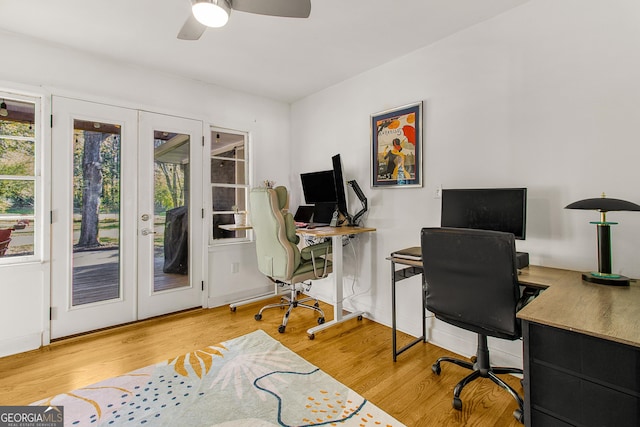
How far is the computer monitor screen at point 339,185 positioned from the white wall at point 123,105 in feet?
3.65

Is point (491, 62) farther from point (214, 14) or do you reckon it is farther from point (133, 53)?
point (133, 53)

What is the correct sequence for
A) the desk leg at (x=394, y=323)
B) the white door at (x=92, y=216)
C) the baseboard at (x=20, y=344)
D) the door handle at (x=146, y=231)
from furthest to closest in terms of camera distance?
the door handle at (x=146, y=231) → the white door at (x=92, y=216) → the baseboard at (x=20, y=344) → the desk leg at (x=394, y=323)

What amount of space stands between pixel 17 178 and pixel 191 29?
198cm

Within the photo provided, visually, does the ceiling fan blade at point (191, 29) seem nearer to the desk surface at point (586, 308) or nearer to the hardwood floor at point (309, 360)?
the desk surface at point (586, 308)

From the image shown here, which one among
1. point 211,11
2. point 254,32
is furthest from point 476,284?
point 254,32

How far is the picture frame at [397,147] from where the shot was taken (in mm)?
2674

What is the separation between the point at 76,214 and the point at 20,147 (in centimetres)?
66

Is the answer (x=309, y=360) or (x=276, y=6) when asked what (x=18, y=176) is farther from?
(x=309, y=360)

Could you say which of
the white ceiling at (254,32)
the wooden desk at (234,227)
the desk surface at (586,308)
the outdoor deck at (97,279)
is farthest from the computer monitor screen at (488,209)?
the outdoor deck at (97,279)

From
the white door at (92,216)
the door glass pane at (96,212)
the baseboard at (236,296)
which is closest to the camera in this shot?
the white door at (92,216)

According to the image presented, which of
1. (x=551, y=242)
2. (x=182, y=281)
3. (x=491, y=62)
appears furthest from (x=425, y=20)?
(x=182, y=281)

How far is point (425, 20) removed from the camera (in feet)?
7.36

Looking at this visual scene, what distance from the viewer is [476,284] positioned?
63.6 inches

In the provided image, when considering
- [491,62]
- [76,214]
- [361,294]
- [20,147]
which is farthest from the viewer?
[361,294]
